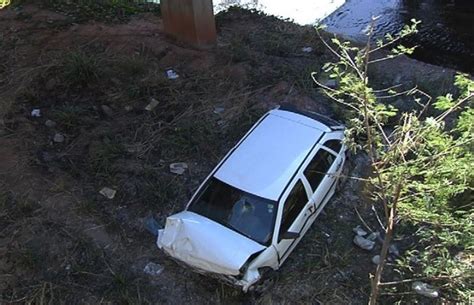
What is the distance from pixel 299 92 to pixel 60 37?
5.48 m

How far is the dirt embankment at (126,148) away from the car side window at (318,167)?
67cm

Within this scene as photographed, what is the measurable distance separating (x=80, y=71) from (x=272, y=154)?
465 cm

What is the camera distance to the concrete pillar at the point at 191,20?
9970 millimetres

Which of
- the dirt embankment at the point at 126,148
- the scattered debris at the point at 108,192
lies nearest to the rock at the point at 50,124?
the dirt embankment at the point at 126,148

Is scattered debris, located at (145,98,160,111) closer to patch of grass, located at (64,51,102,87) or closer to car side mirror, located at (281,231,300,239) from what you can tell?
patch of grass, located at (64,51,102,87)

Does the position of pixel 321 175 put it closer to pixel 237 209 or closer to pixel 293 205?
pixel 293 205

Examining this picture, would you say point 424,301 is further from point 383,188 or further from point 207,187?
point 207,187

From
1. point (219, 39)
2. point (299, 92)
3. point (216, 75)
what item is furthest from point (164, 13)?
point (299, 92)

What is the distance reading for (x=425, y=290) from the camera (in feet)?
18.9

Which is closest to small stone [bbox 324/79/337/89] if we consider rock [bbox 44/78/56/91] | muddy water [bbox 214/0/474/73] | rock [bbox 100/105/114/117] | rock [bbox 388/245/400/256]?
rock [bbox 388/245/400/256]

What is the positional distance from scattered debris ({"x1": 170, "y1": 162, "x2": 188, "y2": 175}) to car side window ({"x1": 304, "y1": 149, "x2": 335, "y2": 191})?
2.14 meters

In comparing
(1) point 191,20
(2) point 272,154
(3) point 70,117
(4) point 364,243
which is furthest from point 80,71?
(4) point 364,243

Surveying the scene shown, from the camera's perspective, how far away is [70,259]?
6.51 m

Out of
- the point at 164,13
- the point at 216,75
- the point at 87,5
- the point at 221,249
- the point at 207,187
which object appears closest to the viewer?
the point at 221,249
